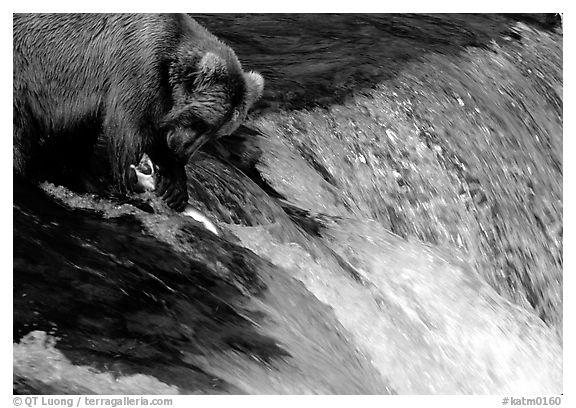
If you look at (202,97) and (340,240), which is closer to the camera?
(202,97)

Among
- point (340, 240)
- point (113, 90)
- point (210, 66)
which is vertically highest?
point (210, 66)

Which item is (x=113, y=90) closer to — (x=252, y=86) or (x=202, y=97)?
(x=202, y=97)

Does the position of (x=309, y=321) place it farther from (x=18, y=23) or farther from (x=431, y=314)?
(x=18, y=23)

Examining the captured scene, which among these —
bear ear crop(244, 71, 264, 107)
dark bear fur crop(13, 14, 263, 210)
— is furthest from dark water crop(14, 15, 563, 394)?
bear ear crop(244, 71, 264, 107)

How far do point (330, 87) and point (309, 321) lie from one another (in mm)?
1627

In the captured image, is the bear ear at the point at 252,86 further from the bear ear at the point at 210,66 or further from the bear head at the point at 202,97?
the bear ear at the point at 210,66

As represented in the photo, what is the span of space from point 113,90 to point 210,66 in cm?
33

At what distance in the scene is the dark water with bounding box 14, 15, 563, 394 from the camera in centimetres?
314

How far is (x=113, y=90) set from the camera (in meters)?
3.64

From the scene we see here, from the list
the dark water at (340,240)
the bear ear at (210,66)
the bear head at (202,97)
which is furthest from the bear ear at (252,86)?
→ the dark water at (340,240)

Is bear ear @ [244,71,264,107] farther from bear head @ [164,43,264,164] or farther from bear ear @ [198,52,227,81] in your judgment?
bear ear @ [198,52,227,81]

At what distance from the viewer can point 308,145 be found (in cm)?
480

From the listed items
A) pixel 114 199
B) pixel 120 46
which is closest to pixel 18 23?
pixel 120 46

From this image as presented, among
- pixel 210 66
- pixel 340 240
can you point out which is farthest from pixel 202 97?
pixel 340 240
